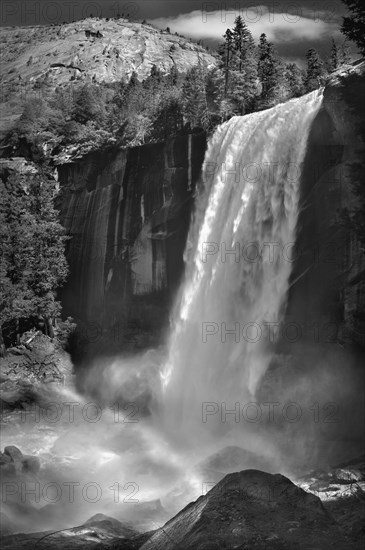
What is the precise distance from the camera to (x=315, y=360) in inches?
982

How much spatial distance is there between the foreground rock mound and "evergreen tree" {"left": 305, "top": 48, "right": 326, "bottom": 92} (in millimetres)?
30623

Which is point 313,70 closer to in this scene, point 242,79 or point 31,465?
point 242,79

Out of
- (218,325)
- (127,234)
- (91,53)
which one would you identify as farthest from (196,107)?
(91,53)

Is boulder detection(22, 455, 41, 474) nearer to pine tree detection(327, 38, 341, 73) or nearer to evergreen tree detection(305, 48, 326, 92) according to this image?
evergreen tree detection(305, 48, 326, 92)

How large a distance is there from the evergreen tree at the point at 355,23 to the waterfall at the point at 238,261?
2961 mm

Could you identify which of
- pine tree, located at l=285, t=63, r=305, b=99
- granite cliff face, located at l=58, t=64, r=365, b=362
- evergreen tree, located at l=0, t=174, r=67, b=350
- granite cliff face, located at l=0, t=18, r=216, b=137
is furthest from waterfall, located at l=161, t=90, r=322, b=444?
granite cliff face, located at l=0, t=18, r=216, b=137

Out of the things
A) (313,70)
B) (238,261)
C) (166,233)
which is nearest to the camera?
(238,261)

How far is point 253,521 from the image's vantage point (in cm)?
1014

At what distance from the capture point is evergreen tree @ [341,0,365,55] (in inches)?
967

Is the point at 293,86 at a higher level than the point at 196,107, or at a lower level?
higher

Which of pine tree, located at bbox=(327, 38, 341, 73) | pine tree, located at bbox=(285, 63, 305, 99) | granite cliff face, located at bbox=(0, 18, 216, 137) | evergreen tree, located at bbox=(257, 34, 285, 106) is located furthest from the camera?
granite cliff face, located at bbox=(0, 18, 216, 137)

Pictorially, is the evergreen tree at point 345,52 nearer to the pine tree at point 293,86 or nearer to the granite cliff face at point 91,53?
the pine tree at point 293,86

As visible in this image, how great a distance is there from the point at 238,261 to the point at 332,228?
5.31 m

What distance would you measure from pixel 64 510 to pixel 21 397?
11628 mm
